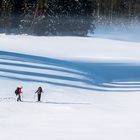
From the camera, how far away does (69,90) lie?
88.9ft

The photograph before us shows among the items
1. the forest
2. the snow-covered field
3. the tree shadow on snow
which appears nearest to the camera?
the snow-covered field

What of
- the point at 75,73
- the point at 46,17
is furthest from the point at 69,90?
the point at 46,17

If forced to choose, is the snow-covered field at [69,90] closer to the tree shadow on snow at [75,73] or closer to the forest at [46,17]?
the tree shadow on snow at [75,73]

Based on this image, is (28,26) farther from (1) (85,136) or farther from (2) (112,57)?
(1) (85,136)

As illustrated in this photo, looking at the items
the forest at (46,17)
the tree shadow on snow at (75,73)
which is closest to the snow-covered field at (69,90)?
the tree shadow on snow at (75,73)

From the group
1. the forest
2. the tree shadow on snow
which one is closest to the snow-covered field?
the tree shadow on snow

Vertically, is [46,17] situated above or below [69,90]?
above

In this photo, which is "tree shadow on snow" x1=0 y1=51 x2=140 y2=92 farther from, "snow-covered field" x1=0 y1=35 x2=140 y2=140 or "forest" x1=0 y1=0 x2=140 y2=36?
"forest" x1=0 y1=0 x2=140 y2=36

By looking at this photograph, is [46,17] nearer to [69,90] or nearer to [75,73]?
[75,73]

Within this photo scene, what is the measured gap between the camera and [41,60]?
36.2m

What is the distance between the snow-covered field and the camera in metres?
16.1

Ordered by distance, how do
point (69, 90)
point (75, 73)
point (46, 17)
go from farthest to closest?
point (46, 17) → point (75, 73) → point (69, 90)

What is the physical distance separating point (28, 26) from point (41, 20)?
3148 millimetres

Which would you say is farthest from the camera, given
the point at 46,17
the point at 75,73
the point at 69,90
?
the point at 46,17
